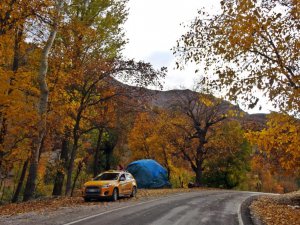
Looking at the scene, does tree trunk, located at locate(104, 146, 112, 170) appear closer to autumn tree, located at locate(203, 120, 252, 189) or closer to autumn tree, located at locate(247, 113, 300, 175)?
autumn tree, located at locate(203, 120, 252, 189)

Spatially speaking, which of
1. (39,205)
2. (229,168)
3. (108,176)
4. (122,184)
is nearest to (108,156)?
(229,168)

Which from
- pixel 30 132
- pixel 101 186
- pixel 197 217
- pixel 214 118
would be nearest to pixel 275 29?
pixel 197 217

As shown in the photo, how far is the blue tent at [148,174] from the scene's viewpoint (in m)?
33.9

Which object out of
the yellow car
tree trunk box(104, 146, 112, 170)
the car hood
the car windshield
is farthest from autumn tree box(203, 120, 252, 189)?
the car hood

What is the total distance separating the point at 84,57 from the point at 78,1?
12.1ft

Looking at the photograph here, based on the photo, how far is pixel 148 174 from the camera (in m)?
34.0

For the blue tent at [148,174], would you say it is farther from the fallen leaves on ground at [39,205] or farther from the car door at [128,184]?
the fallen leaves on ground at [39,205]

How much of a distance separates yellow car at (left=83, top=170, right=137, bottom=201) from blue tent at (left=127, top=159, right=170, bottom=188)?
11.2 meters

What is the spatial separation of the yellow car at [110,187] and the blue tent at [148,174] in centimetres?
1122

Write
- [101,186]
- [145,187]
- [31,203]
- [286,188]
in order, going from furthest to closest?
[286,188] → [145,187] → [101,186] → [31,203]

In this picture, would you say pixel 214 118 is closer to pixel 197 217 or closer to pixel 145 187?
pixel 145 187

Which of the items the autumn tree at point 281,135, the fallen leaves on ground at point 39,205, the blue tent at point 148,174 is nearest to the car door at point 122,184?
the fallen leaves on ground at point 39,205

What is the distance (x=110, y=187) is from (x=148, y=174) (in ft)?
47.8

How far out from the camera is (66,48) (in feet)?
70.9
